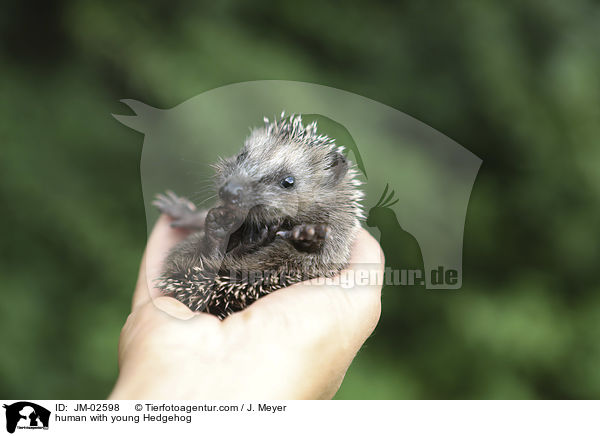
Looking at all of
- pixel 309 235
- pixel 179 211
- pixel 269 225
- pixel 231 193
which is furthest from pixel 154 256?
pixel 309 235

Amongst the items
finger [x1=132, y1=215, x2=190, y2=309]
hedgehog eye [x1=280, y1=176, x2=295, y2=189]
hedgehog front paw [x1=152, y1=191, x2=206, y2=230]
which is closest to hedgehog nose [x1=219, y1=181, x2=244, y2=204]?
hedgehog eye [x1=280, y1=176, x2=295, y2=189]

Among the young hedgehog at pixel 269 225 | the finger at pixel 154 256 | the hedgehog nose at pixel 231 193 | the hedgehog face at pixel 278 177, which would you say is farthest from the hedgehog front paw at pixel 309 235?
the finger at pixel 154 256

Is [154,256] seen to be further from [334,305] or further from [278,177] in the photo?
[334,305]

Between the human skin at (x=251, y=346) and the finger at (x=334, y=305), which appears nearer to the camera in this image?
the human skin at (x=251, y=346)

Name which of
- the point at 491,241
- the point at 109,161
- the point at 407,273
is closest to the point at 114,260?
the point at 109,161

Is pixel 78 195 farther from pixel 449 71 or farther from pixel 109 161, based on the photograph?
pixel 449 71

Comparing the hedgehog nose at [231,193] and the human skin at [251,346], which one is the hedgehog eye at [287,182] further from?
the human skin at [251,346]
